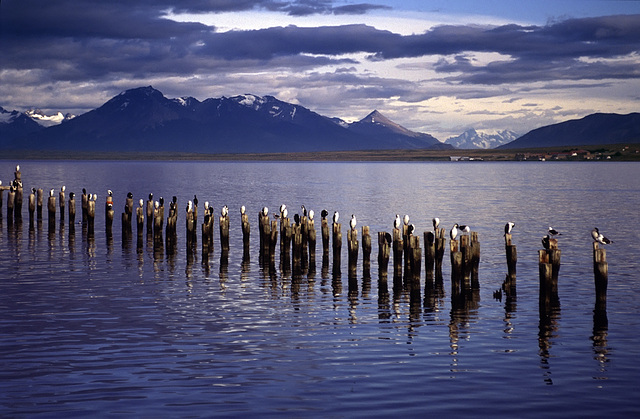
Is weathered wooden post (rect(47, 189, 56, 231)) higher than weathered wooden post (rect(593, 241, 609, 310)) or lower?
higher

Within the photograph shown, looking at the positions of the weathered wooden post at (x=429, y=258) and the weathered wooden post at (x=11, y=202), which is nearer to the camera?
the weathered wooden post at (x=429, y=258)

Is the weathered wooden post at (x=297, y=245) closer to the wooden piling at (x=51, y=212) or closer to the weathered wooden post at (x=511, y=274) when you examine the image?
the weathered wooden post at (x=511, y=274)

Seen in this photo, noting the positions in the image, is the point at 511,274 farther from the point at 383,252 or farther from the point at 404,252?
the point at 404,252

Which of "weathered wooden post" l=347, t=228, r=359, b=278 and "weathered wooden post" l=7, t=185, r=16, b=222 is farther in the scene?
"weathered wooden post" l=7, t=185, r=16, b=222

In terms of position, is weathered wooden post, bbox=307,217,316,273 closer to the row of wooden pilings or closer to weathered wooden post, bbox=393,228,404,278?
the row of wooden pilings

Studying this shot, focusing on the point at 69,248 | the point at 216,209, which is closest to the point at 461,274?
the point at 69,248

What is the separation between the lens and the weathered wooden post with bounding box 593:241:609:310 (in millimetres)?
23391

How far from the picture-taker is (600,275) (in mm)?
23594

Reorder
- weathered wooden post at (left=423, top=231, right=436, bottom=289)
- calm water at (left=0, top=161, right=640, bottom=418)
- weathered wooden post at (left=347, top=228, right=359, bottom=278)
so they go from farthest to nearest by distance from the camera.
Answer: weathered wooden post at (left=347, top=228, right=359, bottom=278), weathered wooden post at (left=423, top=231, right=436, bottom=289), calm water at (left=0, top=161, right=640, bottom=418)

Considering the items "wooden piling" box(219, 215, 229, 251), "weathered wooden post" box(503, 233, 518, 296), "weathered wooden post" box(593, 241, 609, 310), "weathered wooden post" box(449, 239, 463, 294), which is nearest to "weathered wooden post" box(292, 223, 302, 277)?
"wooden piling" box(219, 215, 229, 251)

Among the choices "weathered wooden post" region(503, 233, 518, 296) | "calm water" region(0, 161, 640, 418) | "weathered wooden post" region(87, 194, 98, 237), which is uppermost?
"weathered wooden post" region(87, 194, 98, 237)

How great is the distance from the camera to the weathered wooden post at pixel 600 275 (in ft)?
76.7

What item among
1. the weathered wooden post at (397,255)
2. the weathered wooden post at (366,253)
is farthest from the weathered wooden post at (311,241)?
the weathered wooden post at (397,255)

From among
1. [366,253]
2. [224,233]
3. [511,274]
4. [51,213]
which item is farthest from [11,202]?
[511,274]
